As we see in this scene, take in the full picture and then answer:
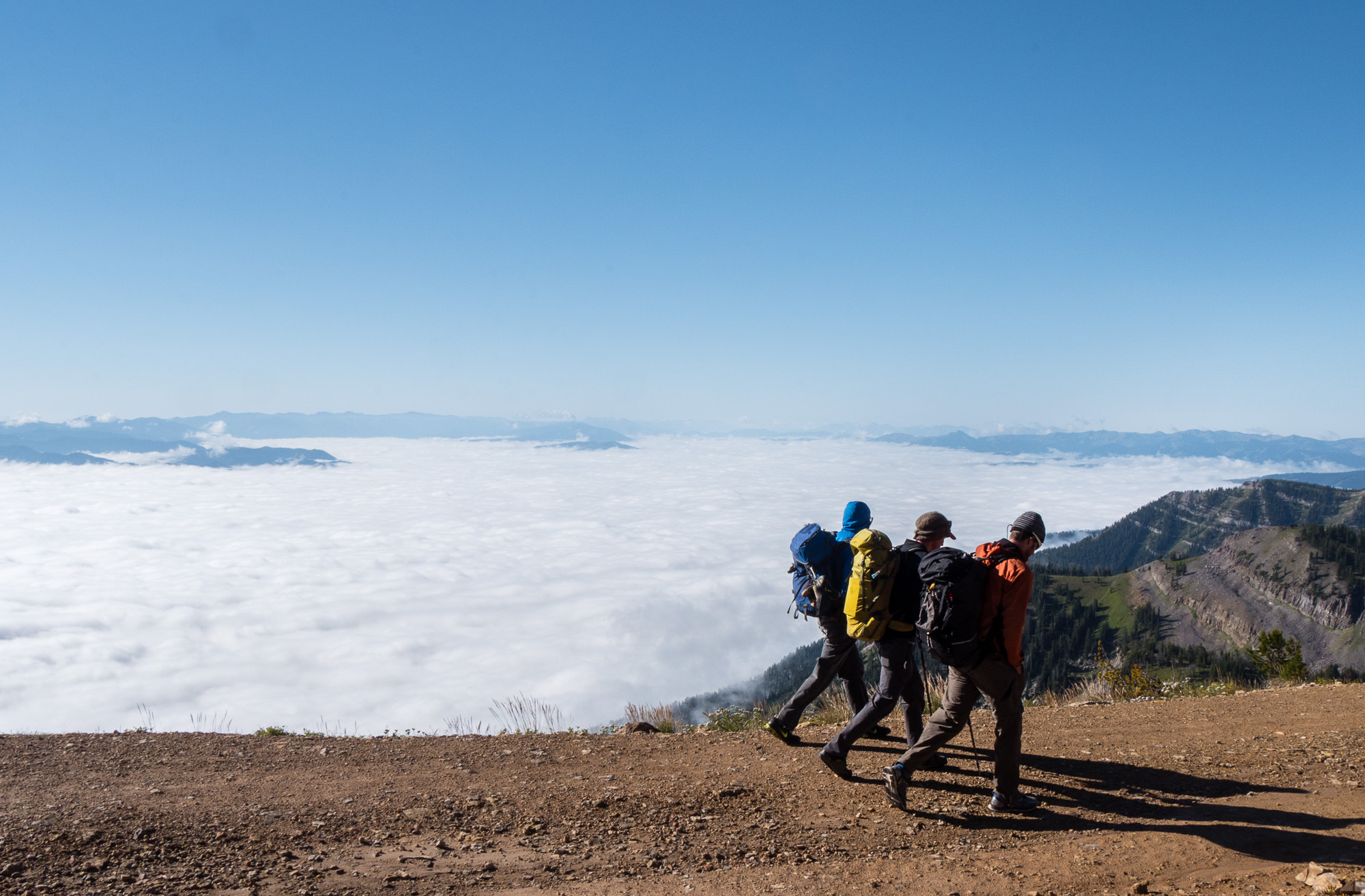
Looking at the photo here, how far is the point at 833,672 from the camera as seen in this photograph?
20.2 ft

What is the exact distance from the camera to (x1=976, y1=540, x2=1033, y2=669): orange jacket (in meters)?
4.59

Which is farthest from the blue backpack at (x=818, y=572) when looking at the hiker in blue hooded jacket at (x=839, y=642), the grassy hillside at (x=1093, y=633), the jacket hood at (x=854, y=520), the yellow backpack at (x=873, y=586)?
the grassy hillside at (x=1093, y=633)

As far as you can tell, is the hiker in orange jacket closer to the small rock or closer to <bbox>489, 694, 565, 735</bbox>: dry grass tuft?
the small rock

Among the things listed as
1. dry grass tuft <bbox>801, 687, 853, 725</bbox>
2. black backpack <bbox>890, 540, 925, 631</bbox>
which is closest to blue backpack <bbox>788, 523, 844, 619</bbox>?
black backpack <bbox>890, 540, 925, 631</bbox>

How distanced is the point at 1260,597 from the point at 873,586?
514 feet

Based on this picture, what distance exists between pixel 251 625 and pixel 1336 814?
164936 millimetres

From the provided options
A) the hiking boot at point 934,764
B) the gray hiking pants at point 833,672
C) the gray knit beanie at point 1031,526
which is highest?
the gray knit beanie at point 1031,526

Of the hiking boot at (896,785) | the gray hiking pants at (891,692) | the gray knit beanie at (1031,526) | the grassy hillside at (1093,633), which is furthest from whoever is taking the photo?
the grassy hillside at (1093,633)

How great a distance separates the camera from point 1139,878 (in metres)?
3.96

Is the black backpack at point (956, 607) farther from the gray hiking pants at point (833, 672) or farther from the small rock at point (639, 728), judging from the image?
the small rock at point (639, 728)

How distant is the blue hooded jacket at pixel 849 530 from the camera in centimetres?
592

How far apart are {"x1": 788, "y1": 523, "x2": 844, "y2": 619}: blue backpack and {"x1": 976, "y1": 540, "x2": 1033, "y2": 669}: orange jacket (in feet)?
4.74

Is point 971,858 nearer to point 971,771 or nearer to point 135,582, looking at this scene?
point 971,771

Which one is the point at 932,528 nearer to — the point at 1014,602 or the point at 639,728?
the point at 1014,602
